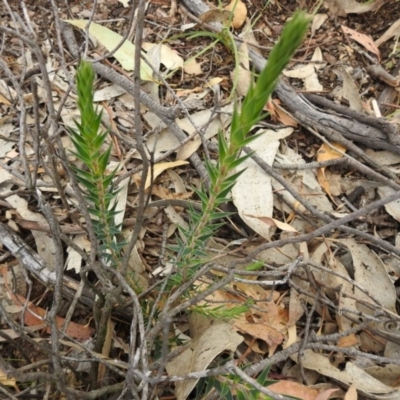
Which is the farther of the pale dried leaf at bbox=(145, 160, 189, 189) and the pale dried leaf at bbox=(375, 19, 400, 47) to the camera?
the pale dried leaf at bbox=(375, 19, 400, 47)

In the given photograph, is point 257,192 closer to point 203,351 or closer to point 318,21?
point 203,351

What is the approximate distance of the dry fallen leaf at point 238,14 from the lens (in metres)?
1.94

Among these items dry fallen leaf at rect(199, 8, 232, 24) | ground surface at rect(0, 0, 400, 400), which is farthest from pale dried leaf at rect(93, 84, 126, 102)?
dry fallen leaf at rect(199, 8, 232, 24)

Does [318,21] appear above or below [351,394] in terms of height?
above

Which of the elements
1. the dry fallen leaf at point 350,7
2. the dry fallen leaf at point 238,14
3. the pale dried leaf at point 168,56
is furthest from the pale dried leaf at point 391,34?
the pale dried leaf at point 168,56

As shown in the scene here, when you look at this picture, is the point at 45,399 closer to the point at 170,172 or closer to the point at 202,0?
the point at 170,172

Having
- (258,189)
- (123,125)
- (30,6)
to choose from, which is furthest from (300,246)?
(30,6)

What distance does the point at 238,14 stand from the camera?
6.39 ft

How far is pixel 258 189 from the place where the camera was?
160 cm

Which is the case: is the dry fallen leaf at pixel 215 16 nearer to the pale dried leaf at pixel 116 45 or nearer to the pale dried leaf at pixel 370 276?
the pale dried leaf at pixel 116 45

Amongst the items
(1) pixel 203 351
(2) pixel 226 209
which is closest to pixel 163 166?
(2) pixel 226 209

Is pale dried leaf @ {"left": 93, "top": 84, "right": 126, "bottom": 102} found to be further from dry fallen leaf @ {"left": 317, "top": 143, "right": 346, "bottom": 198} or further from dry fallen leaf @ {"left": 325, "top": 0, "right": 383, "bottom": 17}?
dry fallen leaf @ {"left": 325, "top": 0, "right": 383, "bottom": 17}

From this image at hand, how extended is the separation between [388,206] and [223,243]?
0.54 meters

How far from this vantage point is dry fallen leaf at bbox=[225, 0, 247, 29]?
1.94 meters
